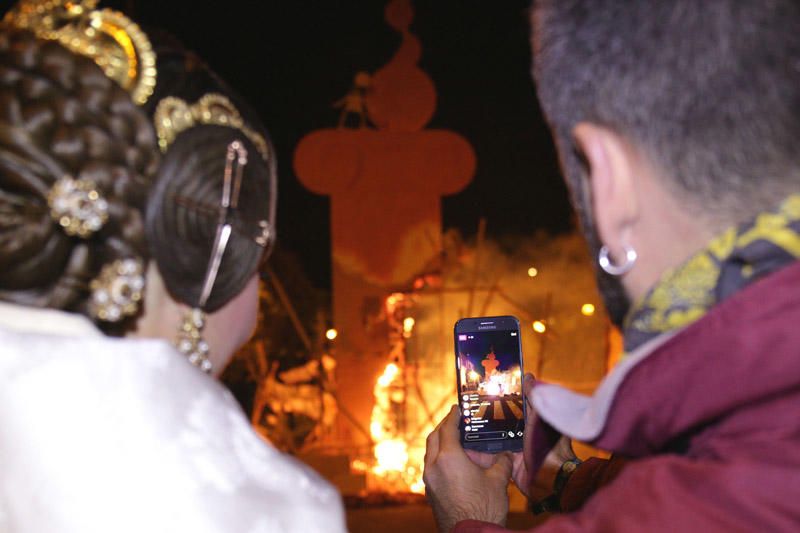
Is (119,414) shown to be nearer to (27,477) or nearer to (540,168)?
(27,477)

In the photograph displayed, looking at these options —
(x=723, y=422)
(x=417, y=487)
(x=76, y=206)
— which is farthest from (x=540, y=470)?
(x=417, y=487)

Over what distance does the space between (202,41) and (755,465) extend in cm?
402

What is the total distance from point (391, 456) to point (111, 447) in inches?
156

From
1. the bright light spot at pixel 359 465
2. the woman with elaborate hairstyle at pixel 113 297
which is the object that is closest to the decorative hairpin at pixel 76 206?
the woman with elaborate hairstyle at pixel 113 297

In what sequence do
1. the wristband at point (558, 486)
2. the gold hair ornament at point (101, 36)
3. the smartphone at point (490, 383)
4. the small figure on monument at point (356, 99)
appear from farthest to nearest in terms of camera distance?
the small figure on monument at point (356, 99) → the wristband at point (558, 486) → the smartphone at point (490, 383) → the gold hair ornament at point (101, 36)

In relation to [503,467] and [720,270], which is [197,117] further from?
[503,467]

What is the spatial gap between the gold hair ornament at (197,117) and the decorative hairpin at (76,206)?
0.10 metres

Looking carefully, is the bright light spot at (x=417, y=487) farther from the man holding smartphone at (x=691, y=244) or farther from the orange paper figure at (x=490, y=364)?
the man holding smartphone at (x=691, y=244)

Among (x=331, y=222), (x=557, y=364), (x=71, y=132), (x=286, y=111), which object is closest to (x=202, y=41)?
(x=286, y=111)

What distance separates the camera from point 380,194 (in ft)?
14.9

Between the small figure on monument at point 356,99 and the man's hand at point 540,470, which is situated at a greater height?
the small figure on monument at point 356,99

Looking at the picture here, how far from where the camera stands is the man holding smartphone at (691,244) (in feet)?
2.23

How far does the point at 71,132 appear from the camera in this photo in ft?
2.42

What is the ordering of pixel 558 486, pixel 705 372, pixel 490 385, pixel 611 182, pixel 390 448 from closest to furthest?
pixel 705 372 < pixel 611 182 < pixel 490 385 < pixel 558 486 < pixel 390 448
